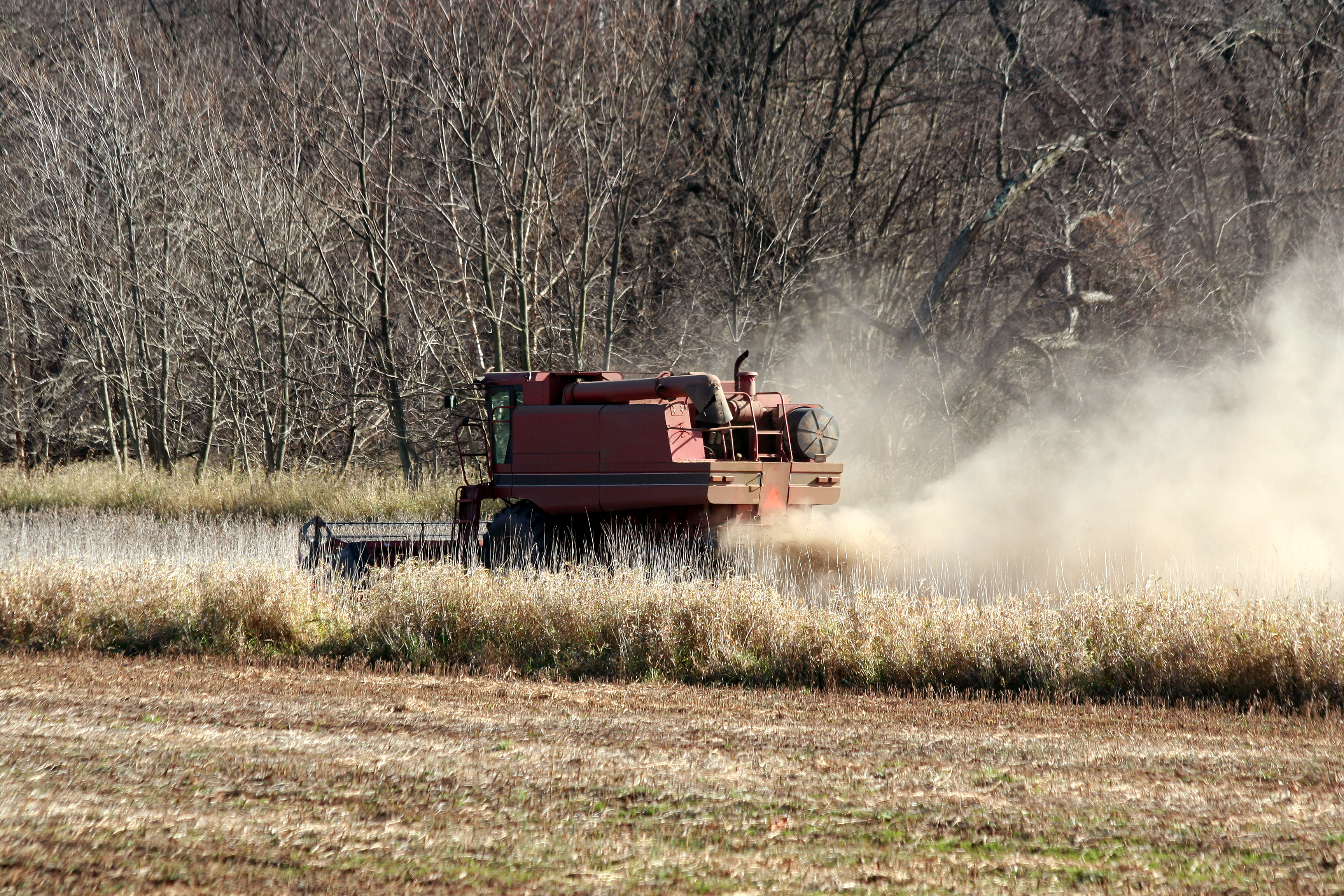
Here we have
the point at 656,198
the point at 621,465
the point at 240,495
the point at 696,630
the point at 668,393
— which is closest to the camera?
the point at 696,630

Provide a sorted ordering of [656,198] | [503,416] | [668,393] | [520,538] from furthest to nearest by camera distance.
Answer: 1. [656,198]
2. [503,416]
3. [520,538]
4. [668,393]

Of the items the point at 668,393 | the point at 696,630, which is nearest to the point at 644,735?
the point at 696,630

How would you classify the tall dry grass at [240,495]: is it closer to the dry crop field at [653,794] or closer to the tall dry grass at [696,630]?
the tall dry grass at [696,630]

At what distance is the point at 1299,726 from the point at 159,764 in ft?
22.2

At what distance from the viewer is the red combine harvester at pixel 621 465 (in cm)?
1159

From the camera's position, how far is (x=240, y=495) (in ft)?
68.4

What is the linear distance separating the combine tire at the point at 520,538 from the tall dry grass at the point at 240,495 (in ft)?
20.9

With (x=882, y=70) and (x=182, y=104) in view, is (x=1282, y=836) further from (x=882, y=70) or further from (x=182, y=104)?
(x=182, y=104)

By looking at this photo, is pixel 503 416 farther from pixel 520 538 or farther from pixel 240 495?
pixel 240 495

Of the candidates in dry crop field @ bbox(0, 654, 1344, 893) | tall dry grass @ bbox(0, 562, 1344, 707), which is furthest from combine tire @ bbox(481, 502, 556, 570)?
dry crop field @ bbox(0, 654, 1344, 893)

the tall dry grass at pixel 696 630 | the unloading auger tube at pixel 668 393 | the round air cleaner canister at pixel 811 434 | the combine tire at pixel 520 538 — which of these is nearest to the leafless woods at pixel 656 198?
the round air cleaner canister at pixel 811 434

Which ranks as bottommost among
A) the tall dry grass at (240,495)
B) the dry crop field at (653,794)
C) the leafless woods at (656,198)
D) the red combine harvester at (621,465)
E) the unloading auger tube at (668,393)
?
the dry crop field at (653,794)

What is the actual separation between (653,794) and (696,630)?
3736 mm

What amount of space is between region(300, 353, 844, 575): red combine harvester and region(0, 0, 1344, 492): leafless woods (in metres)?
7.85
